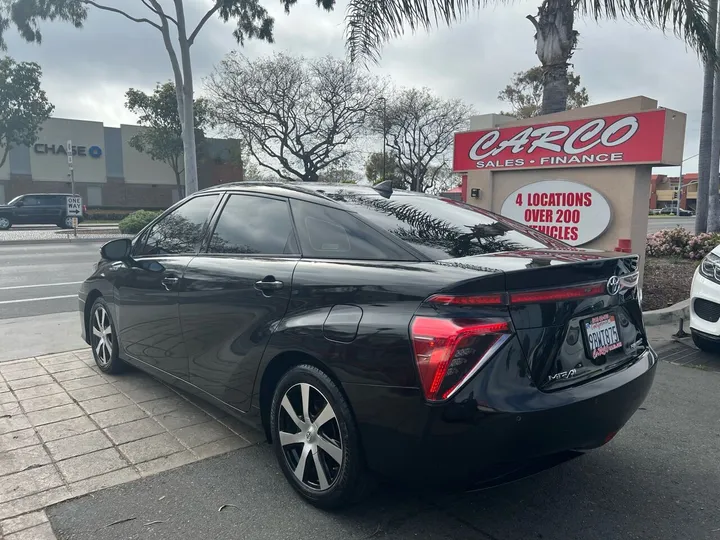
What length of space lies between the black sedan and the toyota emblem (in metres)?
0.03

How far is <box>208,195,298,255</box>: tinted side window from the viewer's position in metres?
3.31

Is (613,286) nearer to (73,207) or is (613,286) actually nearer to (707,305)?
(707,305)

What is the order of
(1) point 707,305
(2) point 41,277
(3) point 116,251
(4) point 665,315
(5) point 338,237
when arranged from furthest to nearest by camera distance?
1. (2) point 41,277
2. (4) point 665,315
3. (1) point 707,305
4. (3) point 116,251
5. (5) point 338,237

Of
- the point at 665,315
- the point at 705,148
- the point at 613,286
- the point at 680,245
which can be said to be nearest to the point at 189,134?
the point at 680,245

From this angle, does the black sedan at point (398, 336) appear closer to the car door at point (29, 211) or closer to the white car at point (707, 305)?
the white car at point (707, 305)

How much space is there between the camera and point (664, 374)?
16.8 feet

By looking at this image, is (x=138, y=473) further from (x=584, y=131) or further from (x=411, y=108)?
(x=411, y=108)

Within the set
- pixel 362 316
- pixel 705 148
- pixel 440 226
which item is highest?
pixel 705 148

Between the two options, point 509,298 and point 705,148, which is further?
point 705,148

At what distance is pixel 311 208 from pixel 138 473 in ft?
5.83

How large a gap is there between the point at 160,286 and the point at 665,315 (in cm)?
623

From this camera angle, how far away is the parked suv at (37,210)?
2783 cm

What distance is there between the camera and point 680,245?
12.4m

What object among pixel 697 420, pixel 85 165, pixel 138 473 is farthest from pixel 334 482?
pixel 85 165
